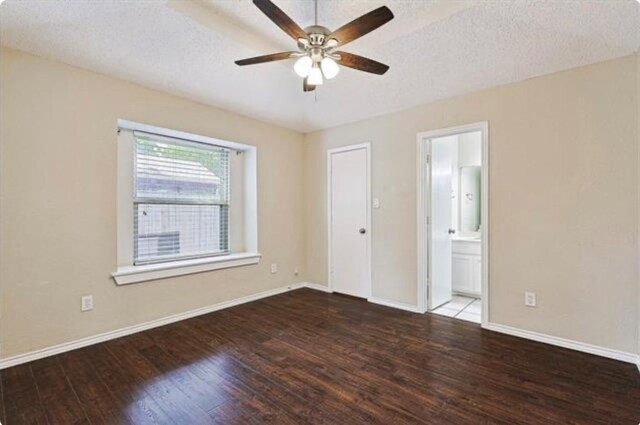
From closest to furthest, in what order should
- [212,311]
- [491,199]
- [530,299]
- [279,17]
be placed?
[279,17] < [530,299] < [491,199] < [212,311]

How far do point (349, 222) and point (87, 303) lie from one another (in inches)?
119

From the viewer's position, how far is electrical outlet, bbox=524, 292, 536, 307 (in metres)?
2.82

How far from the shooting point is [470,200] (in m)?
4.63

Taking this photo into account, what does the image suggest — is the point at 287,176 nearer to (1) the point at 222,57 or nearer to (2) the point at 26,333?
(1) the point at 222,57

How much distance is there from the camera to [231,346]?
8.86 ft

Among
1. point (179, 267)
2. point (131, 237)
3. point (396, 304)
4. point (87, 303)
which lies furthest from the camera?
point (396, 304)

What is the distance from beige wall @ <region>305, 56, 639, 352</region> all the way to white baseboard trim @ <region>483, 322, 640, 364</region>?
0.16ft

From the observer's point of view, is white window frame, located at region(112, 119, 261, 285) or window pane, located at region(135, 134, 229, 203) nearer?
white window frame, located at region(112, 119, 261, 285)

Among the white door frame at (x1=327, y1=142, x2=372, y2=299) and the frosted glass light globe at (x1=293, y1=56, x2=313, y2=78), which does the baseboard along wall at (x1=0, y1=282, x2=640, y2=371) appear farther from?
the frosted glass light globe at (x1=293, y1=56, x2=313, y2=78)

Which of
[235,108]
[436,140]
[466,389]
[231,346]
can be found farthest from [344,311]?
[235,108]

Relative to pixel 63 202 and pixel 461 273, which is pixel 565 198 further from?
pixel 63 202

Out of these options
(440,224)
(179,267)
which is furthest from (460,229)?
(179,267)

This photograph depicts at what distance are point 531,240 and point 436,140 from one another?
158 centimetres

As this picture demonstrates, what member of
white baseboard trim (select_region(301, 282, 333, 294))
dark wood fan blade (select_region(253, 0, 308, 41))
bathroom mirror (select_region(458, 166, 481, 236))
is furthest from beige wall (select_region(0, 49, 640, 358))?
dark wood fan blade (select_region(253, 0, 308, 41))
